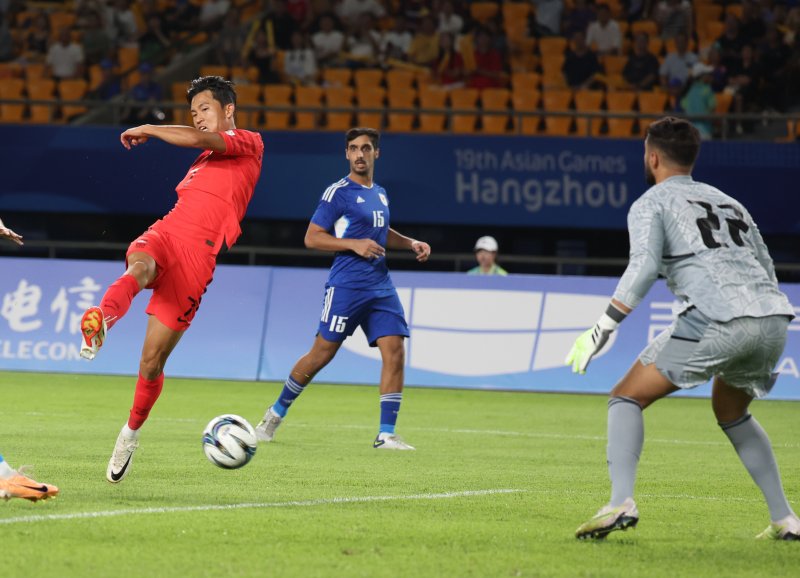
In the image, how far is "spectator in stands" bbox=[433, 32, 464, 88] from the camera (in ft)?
79.9

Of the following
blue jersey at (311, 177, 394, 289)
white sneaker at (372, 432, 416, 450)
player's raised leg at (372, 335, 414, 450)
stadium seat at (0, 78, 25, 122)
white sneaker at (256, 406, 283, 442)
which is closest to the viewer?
white sneaker at (372, 432, 416, 450)

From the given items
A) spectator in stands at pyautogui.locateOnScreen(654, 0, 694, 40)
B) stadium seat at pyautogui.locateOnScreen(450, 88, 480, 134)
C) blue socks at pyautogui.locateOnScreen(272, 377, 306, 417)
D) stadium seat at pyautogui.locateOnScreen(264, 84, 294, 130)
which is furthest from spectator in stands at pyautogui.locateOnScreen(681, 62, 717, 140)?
blue socks at pyautogui.locateOnScreen(272, 377, 306, 417)

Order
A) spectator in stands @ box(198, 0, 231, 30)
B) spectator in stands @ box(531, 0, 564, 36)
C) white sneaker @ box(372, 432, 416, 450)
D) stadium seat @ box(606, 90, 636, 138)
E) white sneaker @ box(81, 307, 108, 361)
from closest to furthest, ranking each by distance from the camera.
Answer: white sneaker @ box(81, 307, 108, 361) < white sneaker @ box(372, 432, 416, 450) < stadium seat @ box(606, 90, 636, 138) < spectator in stands @ box(531, 0, 564, 36) < spectator in stands @ box(198, 0, 231, 30)

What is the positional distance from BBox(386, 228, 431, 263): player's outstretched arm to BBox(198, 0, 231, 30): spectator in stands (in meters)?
15.5

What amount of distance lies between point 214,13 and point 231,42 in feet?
5.31

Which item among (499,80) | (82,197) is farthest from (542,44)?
(82,197)

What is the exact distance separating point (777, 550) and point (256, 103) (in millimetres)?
18915

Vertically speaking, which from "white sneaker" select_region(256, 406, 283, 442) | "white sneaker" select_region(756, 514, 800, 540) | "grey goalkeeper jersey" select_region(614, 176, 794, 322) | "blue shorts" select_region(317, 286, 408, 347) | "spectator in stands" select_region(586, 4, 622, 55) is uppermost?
"spectator in stands" select_region(586, 4, 622, 55)

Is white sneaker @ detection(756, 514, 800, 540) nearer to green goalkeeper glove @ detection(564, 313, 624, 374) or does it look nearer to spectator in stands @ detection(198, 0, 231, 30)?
green goalkeeper glove @ detection(564, 313, 624, 374)

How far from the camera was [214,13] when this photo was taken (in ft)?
87.5

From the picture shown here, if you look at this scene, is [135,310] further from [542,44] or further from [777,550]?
[777,550]

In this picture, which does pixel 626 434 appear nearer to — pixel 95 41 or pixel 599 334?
pixel 599 334

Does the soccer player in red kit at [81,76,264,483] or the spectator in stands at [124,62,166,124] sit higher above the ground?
the spectator in stands at [124,62,166,124]

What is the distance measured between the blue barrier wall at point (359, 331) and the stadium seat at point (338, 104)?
613 cm
